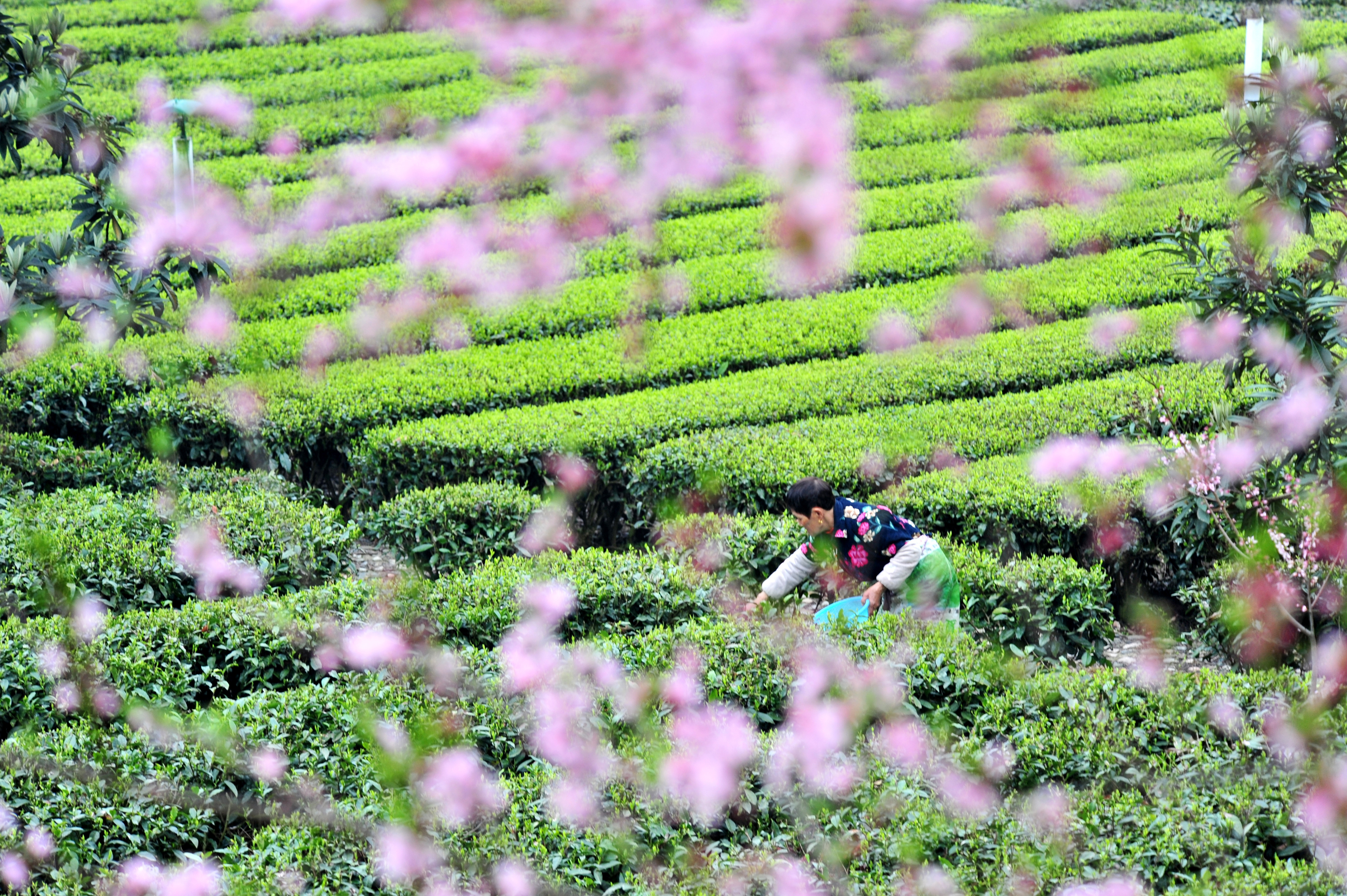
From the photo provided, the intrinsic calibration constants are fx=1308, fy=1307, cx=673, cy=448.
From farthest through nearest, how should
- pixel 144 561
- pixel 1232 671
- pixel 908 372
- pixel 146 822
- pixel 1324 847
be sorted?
pixel 908 372, pixel 144 561, pixel 1232 671, pixel 146 822, pixel 1324 847

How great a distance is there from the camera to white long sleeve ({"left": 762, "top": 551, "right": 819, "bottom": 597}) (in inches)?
247

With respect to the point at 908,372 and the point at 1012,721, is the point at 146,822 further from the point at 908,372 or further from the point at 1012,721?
the point at 908,372

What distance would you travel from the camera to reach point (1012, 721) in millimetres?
4887

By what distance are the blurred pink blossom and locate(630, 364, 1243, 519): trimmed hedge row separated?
2439 mm

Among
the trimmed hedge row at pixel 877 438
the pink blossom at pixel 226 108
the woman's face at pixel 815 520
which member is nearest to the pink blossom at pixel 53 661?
the woman's face at pixel 815 520

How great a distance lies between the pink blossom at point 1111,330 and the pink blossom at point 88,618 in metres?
6.91

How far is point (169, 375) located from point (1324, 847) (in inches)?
317

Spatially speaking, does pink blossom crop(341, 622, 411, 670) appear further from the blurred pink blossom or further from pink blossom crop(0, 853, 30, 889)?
pink blossom crop(0, 853, 30, 889)

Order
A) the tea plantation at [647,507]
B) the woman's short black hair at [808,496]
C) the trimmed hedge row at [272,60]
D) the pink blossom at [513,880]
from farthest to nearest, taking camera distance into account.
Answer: the trimmed hedge row at [272,60] < the woman's short black hair at [808,496] < the tea plantation at [647,507] < the pink blossom at [513,880]

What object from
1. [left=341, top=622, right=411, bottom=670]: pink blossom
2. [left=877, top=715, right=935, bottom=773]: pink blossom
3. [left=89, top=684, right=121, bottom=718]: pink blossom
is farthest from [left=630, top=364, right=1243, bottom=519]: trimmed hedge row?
[left=89, top=684, right=121, bottom=718]: pink blossom

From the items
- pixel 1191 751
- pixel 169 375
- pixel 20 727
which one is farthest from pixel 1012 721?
pixel 169 375

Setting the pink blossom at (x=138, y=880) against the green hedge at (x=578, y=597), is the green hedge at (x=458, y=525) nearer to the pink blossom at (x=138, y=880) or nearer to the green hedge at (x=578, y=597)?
the green hedge at (x=578, y=597)

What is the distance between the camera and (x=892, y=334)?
10.3 m

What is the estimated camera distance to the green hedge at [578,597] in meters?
6.05
